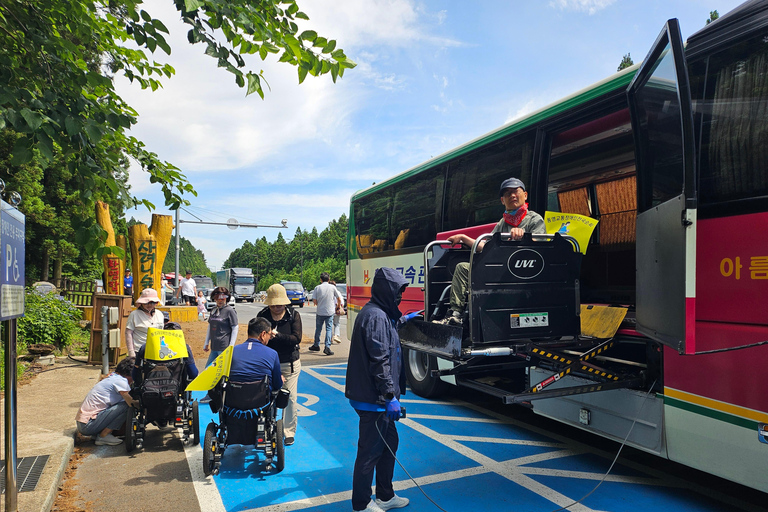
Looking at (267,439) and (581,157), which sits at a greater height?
(581,157)

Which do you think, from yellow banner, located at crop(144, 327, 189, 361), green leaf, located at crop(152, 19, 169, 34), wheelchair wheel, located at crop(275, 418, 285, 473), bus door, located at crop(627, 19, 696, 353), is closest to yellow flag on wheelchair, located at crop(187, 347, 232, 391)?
wheelchair wheel, located at crop(275, 418, 285, 473)

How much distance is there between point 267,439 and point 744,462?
12.0 feet

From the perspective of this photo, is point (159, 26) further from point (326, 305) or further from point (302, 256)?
point (302, 256)

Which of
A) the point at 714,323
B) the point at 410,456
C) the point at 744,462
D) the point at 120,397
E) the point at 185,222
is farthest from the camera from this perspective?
the point at 185,222

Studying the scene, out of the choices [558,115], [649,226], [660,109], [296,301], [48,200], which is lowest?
[296,301]

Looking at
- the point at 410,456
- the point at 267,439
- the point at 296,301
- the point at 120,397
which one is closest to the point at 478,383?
the point at 410,456

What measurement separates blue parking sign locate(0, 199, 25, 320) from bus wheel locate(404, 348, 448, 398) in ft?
17.6

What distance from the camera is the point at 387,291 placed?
3955mm

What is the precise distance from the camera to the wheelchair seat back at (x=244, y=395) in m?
4.63

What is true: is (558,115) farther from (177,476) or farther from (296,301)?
(296,301)

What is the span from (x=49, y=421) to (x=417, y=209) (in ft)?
18.3

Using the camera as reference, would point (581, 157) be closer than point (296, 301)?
Yes

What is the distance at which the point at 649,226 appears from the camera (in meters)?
3.96

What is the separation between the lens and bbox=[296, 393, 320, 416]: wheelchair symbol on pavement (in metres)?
6.94
